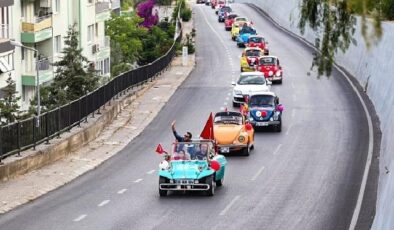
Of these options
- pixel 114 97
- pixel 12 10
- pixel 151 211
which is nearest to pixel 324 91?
pixel 114 97

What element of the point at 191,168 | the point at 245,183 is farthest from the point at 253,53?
the point at 191,168

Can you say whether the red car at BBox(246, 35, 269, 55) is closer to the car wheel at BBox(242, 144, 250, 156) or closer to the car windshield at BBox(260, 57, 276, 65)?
the car windshield at BBox(260, 57, 276, 65)

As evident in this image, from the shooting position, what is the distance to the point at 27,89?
6038 centimetres

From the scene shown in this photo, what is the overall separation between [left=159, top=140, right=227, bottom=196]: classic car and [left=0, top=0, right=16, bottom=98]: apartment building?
2061 cm

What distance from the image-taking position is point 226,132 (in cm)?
3831

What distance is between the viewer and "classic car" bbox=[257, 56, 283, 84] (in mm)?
62656

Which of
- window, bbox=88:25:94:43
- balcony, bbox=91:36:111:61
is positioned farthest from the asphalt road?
balcony, bbox=91:36:111:61

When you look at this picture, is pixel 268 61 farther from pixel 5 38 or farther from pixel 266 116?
pixel 266 116

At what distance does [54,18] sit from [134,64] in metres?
33.2

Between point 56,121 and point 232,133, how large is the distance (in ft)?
21.1

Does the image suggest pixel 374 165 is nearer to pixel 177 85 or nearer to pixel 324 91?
pixel 324 91

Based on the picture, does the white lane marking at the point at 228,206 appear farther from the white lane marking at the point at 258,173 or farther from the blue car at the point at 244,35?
the blue car at the point at 244,35

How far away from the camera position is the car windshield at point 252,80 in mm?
54375

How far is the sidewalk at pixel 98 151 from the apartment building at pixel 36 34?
395 cm
